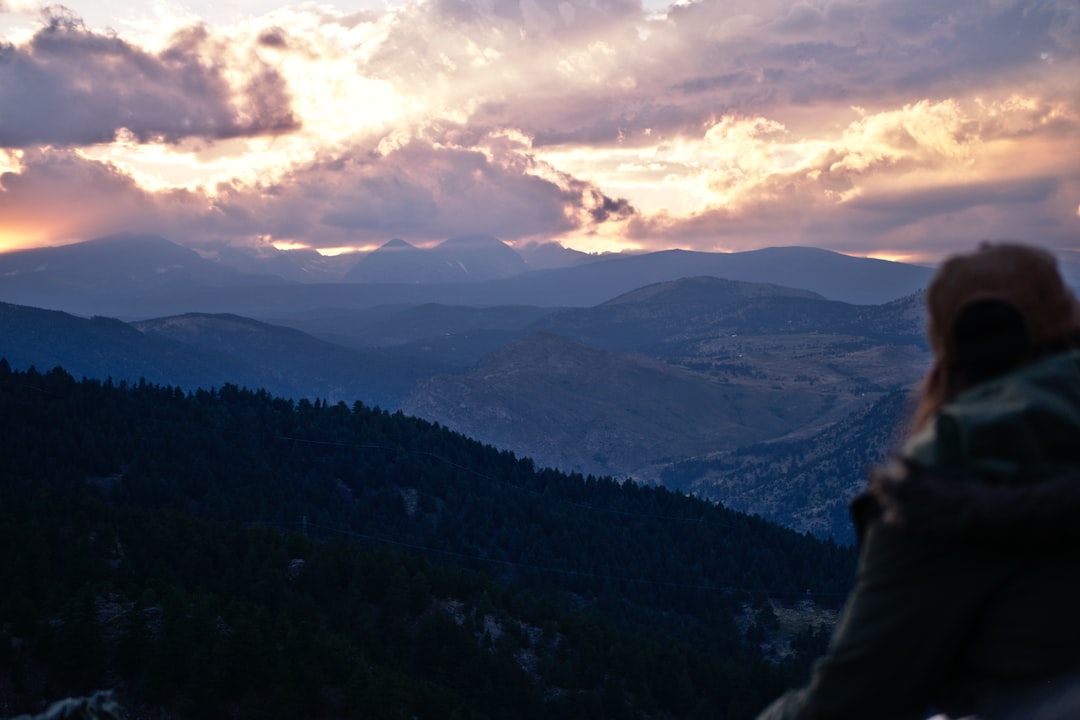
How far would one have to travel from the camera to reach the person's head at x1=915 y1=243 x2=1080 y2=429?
3592 millimetres

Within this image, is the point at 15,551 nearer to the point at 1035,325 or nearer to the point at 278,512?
the point at 278,512

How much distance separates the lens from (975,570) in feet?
10.7

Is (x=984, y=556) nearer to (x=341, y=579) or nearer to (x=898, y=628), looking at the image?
(x=898, y=628)

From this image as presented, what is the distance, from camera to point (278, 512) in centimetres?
7381

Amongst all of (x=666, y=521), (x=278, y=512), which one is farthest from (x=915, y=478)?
(x=666, y=521)

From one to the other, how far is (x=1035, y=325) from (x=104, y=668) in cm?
3414

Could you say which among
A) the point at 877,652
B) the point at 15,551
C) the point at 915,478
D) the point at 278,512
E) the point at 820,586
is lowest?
the point at 820,586

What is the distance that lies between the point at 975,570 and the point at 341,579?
4305cm

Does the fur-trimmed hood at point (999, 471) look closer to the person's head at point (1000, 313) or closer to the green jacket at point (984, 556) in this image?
the green jacket at point (984, 556)

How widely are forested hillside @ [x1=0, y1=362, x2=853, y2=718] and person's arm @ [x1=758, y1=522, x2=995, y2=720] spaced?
28582 mm

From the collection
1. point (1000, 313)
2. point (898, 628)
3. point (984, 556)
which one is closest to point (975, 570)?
point (984, 556)

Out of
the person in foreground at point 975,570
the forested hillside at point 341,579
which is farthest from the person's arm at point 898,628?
the forested hillside at point 341,579

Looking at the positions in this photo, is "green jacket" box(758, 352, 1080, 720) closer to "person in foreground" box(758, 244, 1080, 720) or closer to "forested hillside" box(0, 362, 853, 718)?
"person in foreground" box(758, 244, 1080, 720)

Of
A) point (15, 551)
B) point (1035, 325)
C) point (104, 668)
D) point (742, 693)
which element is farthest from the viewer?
point (742, 693)
